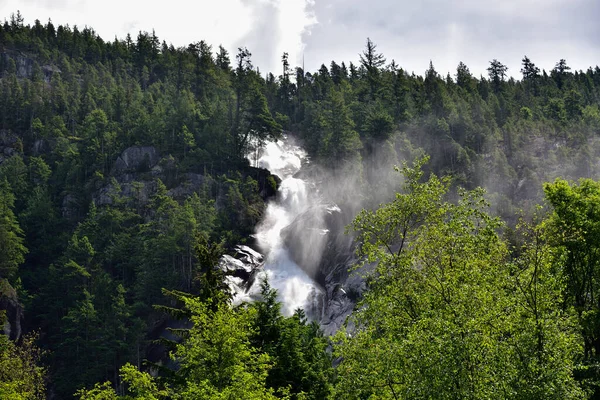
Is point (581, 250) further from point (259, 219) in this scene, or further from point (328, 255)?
point (259, 219)

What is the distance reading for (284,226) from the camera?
79750 mm

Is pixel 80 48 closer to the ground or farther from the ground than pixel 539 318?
farther from the ground

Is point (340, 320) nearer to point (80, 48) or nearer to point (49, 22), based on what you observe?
point (80, 48)

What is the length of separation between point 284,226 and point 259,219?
148 inches

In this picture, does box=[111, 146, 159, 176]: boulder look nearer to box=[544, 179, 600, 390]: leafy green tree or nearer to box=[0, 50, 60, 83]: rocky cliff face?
box=[0, 50, 60, 83]: rocky cliff face

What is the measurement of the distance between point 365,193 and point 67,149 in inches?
2217

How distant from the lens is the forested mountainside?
16.0 m

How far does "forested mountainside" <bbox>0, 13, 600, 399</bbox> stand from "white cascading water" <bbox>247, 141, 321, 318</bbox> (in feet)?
10.2

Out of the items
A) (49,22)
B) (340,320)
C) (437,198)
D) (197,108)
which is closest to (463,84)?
(197,108)

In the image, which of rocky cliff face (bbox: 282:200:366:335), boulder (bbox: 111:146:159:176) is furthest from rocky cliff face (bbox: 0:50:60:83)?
rocky cliff face (bbox: 282:200:366:335)

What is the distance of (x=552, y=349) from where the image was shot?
14328 millimetres

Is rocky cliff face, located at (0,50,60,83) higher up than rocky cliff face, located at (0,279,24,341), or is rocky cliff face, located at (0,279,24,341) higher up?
rocky cliff face, located at (0,50,60,83)

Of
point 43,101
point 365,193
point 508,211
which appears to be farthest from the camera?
point 43,101

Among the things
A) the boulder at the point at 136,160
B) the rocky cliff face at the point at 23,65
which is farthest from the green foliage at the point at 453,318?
the rocky cliff face at the point at 23,65
